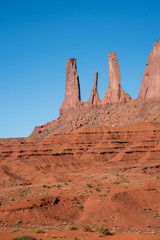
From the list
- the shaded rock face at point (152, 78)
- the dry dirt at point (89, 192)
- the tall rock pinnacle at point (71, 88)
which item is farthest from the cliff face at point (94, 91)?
the dry dirt at point (89, 192)

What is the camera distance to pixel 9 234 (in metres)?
22.8

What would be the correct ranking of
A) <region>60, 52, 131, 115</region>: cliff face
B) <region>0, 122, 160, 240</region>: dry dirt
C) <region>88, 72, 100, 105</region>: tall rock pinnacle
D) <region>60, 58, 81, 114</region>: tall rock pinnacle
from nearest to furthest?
<region>0, 122, 160, 240</region>: dry dirt
<region>60, 52, 131, 115</region>: cliff face
<region>88, 72, 100, 105</region>: tall rock pinnacle
<region>60, 58, 81, 114</region>: tall rock pinnacle

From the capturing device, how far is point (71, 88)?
165250mm

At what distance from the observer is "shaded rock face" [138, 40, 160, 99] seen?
128625mm

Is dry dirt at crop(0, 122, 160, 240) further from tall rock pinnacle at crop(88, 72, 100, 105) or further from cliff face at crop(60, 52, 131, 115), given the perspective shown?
tall rock pinnacle at crop(88, 72, 100, 105)

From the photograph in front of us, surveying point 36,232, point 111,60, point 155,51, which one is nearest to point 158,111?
point 155,51

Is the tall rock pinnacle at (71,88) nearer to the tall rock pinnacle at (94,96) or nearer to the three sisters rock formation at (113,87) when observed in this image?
the three sisters rock formation at (113,87)

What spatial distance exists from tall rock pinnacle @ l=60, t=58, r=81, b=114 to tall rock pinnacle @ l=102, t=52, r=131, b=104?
716 inches

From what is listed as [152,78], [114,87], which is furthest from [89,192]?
[114,87]

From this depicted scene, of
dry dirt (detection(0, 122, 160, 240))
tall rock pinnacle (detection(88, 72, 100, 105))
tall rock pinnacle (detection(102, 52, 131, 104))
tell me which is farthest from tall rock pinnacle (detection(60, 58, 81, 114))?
dry dirt (detection(0, 122, 160, 240))

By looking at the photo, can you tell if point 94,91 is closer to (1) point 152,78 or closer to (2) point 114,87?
(2) point 114,87

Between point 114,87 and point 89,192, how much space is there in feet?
351

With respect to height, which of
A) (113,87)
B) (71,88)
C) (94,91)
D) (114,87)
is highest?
(71,88)

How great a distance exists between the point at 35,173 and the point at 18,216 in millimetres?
40767
